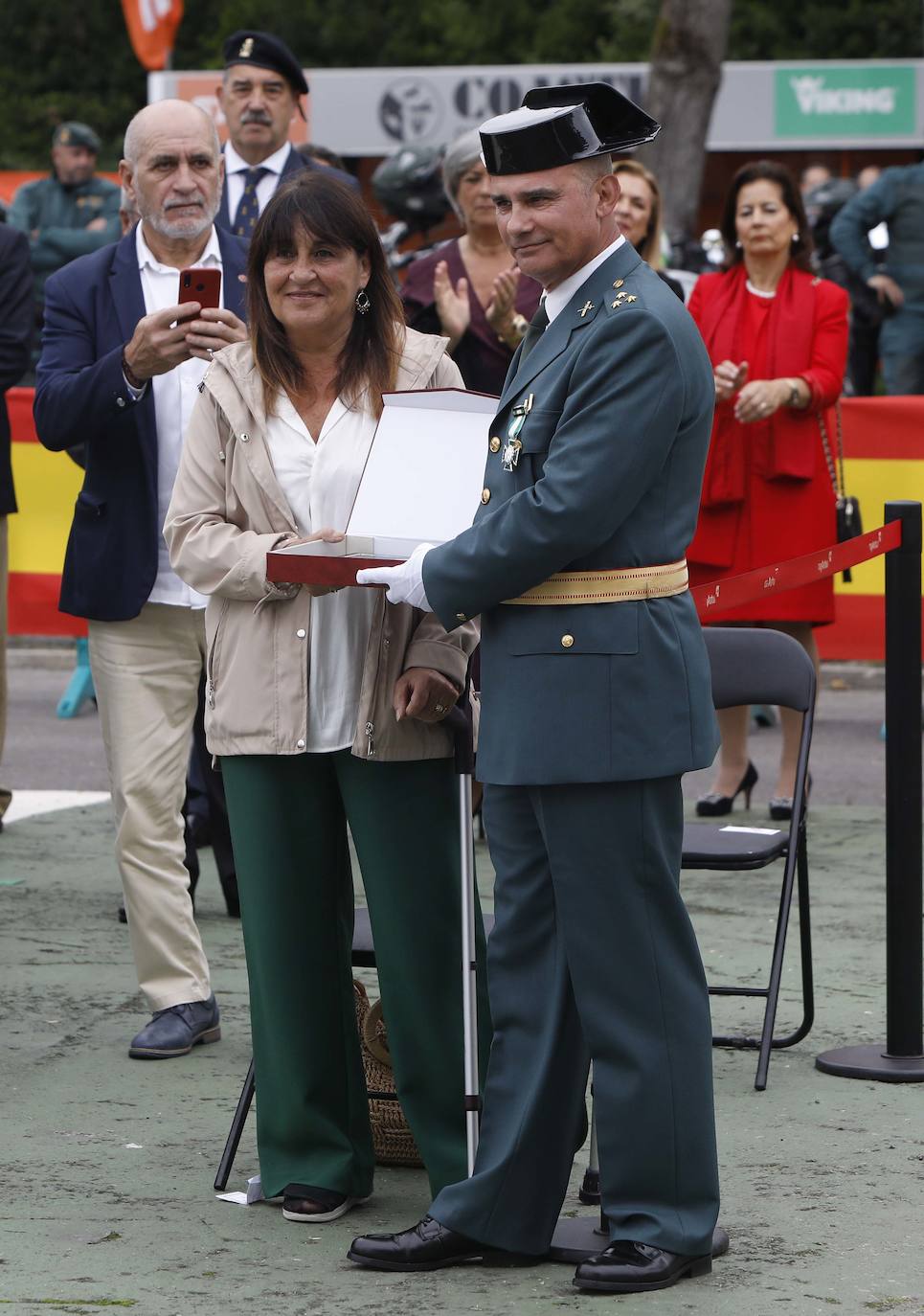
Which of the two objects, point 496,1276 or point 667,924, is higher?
point 667,924

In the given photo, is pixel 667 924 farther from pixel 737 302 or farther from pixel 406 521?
pixel 737 302

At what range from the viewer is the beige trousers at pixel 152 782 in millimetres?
5414

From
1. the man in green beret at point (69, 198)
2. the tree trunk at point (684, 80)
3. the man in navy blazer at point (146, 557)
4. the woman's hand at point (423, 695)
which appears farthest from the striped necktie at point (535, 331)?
the tree trunk at point (684, 80)

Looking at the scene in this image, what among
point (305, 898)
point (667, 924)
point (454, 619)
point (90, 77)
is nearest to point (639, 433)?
point (454, 619)

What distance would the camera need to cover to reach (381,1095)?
4547 millimetres

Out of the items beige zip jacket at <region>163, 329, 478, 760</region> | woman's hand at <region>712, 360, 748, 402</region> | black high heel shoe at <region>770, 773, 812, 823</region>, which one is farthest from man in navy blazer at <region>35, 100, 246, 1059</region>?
black high heel shoe at <region>770, 773, 812, 823</region>

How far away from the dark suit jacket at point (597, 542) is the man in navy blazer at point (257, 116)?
11.2 ft

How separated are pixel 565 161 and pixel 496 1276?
1.91 metres

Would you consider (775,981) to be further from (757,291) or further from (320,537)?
(757,291)

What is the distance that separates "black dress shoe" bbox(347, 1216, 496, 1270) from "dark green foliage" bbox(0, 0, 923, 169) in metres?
35.3

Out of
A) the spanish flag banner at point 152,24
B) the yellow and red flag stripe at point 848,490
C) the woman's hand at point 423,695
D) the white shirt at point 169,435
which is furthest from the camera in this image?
the spanish flag banner at point 152,24

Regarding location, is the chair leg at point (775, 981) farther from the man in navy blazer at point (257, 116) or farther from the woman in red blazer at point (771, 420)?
the man in navy blazer at point (257, 116)

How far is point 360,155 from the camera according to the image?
984 inches

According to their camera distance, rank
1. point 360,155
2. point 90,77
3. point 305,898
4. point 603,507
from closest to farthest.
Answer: point 603,507 → point 305,898 → point 360,155 → point 90,77
